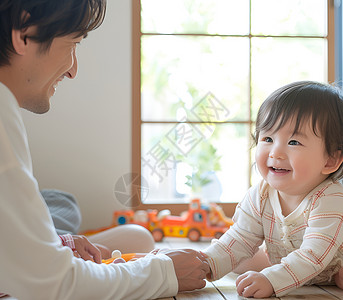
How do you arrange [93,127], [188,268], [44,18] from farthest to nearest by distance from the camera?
[93,127] < [188,268] < [44,18]

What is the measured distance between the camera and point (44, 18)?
3.17ft

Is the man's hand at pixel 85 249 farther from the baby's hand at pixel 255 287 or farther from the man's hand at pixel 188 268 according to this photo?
the baby's hand at pixel 255 287

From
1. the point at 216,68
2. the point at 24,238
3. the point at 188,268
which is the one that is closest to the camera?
the point at 24,238

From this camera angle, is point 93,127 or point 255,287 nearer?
point 255,287

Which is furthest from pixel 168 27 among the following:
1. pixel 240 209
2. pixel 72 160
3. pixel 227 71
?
pixel 240 209

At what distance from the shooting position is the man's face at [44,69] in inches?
39.8

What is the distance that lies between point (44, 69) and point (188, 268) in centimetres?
53

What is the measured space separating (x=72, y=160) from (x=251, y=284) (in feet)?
5.45

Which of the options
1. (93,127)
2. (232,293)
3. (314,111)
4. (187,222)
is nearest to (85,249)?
(232,293)

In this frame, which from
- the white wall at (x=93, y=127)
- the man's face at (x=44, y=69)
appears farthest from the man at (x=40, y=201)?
the white wall at (x=93, y=127)

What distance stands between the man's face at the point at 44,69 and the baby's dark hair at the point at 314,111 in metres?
0.53

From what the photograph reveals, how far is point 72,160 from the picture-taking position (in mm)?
2668

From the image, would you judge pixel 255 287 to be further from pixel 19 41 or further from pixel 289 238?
pixel 19 41

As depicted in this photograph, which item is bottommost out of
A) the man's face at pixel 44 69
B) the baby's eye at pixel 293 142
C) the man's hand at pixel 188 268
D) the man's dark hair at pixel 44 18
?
the man's hand at pixel 188 268
